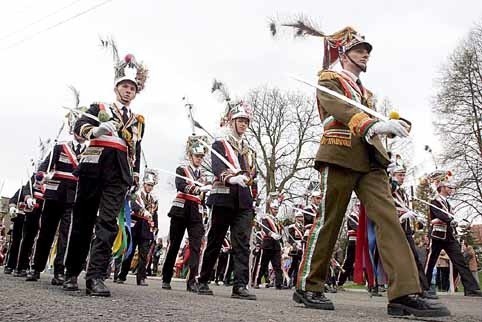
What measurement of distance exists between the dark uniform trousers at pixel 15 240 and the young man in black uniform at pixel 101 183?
15.4 ft

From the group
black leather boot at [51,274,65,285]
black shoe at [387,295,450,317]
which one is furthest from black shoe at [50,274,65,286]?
black shoe at [387,295,450,317]

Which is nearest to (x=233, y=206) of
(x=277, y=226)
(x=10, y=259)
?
(x=10, y=259)

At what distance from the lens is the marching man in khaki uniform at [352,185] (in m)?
4.56

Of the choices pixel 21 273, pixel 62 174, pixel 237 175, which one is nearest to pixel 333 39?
pixel 237 175

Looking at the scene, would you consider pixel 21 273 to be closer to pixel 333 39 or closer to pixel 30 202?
pixel 30 202

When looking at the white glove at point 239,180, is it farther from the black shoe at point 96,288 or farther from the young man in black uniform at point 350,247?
the young man in black uniform at point 350,247

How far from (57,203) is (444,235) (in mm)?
6509

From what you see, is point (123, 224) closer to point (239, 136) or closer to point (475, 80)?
point (239, 136)

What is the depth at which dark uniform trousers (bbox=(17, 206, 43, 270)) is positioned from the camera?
8.51 m

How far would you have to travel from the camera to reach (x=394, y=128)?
4324 mm

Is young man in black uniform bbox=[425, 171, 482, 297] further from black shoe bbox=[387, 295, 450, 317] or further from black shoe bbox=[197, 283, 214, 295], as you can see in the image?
black shoe bbox=[387, 295, 450, 317]

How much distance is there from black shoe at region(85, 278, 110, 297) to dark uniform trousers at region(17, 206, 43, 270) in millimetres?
3420

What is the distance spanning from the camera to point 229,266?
16062mm

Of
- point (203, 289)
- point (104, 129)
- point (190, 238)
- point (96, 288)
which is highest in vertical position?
point (104, 129)
